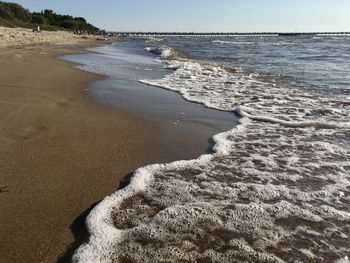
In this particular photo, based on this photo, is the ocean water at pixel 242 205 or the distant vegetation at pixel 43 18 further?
the distant vegetation at pixel 43 18

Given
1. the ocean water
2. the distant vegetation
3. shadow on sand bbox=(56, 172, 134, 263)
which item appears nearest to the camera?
shadow on sand bbox=(56, 172, 134, 263)

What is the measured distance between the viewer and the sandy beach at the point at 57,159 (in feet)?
9.53

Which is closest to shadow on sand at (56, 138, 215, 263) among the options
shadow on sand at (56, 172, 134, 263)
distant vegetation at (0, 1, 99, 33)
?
shadow on sand at (56, 172, 134, 263)

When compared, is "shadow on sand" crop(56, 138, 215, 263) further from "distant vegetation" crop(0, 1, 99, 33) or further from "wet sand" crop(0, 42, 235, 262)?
"distant vegetation" crop(0, 1, 99, 33)

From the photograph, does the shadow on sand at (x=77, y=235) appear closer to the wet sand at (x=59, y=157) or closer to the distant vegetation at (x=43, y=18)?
the wet sand at (x=59, y=157)

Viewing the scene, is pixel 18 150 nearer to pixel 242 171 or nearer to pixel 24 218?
pixel 24 218

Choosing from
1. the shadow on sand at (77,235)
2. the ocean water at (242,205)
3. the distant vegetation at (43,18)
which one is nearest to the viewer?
the shadow on sand at (77,235)

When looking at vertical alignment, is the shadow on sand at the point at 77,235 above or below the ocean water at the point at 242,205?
above

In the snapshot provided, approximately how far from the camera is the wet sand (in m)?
2.92

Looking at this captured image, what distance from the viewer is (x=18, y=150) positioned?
14.6 ft

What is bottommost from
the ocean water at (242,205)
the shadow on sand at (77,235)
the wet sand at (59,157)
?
the ocean water at (242,205)

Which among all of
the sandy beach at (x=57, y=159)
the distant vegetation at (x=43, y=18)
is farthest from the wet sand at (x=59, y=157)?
the distant vegetation at (x=43, y=18)

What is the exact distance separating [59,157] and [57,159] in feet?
0.21

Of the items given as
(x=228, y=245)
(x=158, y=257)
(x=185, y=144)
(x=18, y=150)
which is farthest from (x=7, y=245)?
(x=185, y=144)
